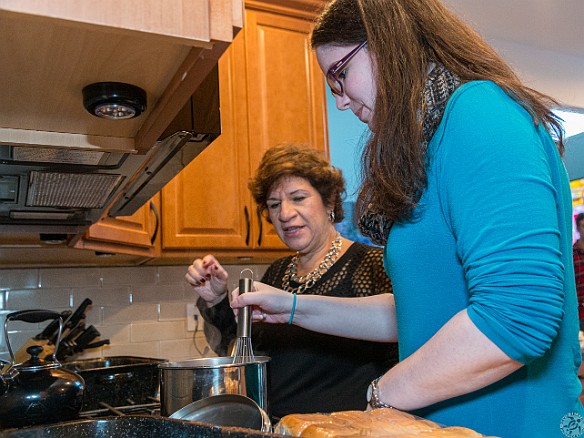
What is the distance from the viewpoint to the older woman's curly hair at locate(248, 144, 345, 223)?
5.75 feet

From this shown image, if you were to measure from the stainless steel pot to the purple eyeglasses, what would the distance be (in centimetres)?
42

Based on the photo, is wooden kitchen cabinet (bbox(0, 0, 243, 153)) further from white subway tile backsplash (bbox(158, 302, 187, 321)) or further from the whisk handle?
white subway tile backsplash (bbox(158, 302, 187, 321))

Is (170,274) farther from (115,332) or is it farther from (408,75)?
(408,75)

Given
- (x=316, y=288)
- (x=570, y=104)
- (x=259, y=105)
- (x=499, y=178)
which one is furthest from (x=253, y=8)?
(x=570, y=104)

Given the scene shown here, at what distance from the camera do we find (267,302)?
122 centimetres

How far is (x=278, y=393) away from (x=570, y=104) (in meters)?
3.41

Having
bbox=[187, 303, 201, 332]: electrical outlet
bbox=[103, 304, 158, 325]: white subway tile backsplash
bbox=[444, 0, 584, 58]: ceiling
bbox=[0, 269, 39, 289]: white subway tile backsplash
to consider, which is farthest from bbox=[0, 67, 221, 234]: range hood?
bbox=[444, 0, 584, 58]: ceiling

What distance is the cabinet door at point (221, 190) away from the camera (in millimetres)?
2174

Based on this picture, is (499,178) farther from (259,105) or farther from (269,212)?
(259,105)

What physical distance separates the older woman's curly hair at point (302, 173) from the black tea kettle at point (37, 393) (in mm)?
893

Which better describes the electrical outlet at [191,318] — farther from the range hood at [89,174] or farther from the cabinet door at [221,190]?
the range hood at [89,174]

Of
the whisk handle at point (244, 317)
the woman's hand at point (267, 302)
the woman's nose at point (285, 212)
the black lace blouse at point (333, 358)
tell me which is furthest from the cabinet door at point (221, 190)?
the whisk handle at point (244, 317)

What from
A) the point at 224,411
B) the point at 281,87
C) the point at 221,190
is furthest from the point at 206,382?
the point at 281,87

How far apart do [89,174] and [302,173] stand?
0.75 metres
